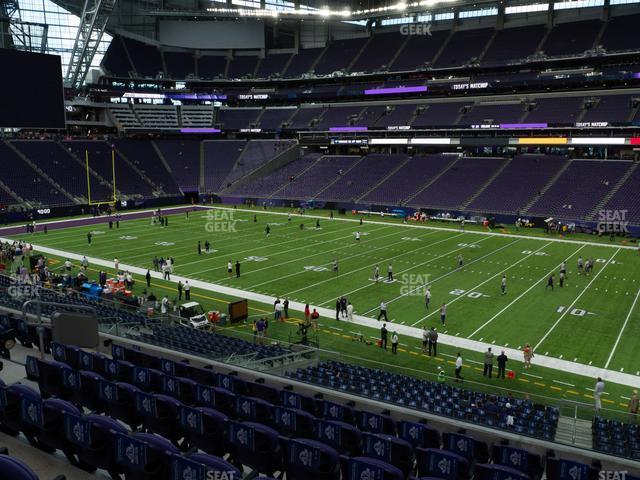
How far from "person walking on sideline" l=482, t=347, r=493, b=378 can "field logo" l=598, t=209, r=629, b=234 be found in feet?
99.7

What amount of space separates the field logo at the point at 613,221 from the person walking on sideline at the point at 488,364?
99.7 feet

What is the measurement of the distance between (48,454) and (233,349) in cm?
804

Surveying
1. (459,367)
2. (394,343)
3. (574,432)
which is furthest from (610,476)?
(394,343)

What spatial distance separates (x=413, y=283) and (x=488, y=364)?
11.9 meters

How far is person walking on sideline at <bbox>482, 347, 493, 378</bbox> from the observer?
1777 cm

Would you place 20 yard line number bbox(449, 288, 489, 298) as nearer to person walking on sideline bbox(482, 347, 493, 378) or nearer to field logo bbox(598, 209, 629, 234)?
person walking on sideline bbox(482, 347, 493, 378)

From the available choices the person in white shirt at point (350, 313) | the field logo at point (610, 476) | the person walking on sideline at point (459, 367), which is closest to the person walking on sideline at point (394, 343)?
the person walking on sideline at point (459, 367)

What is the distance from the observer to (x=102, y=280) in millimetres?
27266

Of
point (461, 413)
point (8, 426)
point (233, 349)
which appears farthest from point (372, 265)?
point (8, 426)

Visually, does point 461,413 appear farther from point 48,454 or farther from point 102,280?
point 102,280

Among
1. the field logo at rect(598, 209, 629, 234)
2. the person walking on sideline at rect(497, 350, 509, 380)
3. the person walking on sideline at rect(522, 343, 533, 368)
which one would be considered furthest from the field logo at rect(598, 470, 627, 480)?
the field logo at rect(598, 209, 629, 234)

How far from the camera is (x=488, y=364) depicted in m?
17.9

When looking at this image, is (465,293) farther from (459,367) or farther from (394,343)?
(459,367)

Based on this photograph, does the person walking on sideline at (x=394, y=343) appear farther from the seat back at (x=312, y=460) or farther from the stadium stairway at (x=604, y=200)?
the stadium stairway at (x=604, y=200)
